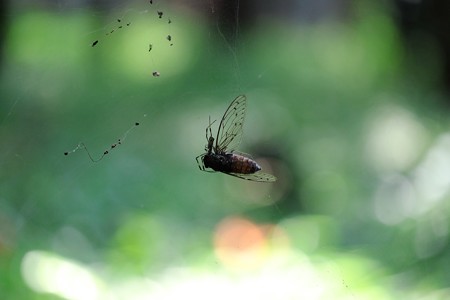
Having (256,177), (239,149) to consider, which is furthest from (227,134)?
(239,149)

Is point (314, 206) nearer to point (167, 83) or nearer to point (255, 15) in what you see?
point (167, 83)

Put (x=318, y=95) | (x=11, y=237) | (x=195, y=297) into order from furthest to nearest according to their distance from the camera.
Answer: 1. (x=318, y=95)
2. (x=11, y=237)
3. (x=195, y=297)

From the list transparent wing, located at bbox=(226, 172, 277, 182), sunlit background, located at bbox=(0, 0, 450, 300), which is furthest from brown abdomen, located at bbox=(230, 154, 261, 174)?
sunlit background, located at bbox=(0, 0, 450, 300)

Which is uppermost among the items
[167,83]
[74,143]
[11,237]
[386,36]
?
[386,36]

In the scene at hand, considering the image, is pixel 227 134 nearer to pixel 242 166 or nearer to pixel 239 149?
pixel 242 166

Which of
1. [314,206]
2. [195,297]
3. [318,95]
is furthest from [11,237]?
[318,95]

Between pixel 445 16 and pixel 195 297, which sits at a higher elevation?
pixel 445 16

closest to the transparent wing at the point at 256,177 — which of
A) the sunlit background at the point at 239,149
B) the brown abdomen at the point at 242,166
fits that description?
the brown abdomen at the point at 242,166

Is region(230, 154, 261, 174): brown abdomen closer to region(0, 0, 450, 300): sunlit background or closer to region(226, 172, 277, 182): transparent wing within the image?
region(226, 172, 277, 182): transparent wing
